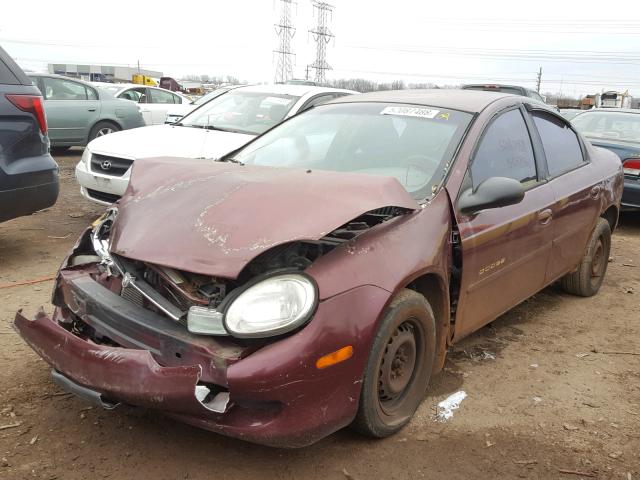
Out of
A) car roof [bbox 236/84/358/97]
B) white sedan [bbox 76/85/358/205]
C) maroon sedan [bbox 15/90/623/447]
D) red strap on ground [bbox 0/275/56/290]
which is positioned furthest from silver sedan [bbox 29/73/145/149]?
maroon sedan [bbox 15/90/623/447]

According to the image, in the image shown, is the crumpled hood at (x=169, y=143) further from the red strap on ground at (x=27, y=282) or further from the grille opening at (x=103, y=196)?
the red strap on ground at (x=27, y=282)

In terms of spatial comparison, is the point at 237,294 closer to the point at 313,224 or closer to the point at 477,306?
the point at 313,224

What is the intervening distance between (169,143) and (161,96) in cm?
961

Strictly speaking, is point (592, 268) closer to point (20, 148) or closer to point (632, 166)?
point (632, 166)

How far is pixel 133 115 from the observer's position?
11508mm

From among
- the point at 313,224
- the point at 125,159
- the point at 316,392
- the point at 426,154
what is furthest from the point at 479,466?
the point at 125,159

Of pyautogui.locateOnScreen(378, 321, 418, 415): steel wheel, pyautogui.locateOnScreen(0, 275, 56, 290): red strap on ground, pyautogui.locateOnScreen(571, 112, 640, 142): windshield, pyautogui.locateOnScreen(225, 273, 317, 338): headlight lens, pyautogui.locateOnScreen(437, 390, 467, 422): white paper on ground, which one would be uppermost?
pyautogui.locateOnScreen(571, 112, 640, 142): windshield

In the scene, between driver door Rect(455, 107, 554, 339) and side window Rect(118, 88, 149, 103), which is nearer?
driver door Rect(455, 107, 554, 339)

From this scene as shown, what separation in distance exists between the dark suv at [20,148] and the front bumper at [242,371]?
2.66 m

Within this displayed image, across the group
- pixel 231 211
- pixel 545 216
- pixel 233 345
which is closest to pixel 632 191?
pixel 545 216

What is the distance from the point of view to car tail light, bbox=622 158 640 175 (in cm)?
735

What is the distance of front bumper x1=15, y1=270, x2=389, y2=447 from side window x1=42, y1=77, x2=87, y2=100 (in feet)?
31.5

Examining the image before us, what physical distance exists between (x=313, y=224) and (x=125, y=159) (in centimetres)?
408

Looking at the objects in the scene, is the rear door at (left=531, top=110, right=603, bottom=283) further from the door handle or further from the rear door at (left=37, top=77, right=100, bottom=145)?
the rear door at (left=37, top=77, right=100, bottom=145)
